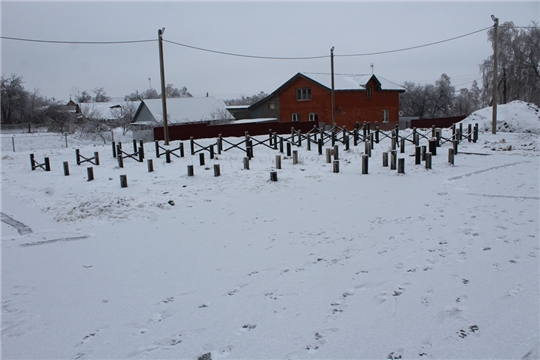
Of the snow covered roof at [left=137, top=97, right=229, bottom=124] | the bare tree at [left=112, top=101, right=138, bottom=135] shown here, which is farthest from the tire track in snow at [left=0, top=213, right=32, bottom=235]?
the bare tree at [left=112, top=101, right=138, bottom=135]

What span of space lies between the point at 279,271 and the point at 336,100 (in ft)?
128

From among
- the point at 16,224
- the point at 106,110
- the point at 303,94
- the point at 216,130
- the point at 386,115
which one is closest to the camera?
the point at 16,224

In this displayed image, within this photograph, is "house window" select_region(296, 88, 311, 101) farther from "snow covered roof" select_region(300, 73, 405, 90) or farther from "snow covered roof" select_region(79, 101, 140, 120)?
"snow covered roof" select_region(79, 101, 140, 120)

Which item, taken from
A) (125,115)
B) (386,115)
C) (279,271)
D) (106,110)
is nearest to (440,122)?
(386,115)

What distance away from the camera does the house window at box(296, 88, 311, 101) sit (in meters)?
44.0

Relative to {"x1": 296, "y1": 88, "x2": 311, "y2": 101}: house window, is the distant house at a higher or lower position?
lower

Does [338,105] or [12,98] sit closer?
[338,105]

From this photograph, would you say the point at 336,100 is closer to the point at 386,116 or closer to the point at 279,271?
the point at 386,116

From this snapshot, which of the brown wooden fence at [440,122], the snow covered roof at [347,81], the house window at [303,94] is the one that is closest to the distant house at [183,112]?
the house window at [303,94]

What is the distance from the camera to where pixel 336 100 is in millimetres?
43062

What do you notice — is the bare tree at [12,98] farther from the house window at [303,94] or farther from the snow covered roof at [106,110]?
the house window at [303,94]

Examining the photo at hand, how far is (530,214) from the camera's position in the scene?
746 cm

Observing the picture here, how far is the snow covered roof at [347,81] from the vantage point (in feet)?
142

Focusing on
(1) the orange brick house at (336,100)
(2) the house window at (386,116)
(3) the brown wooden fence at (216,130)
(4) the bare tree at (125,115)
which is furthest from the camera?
(4) the bare tree at (125,115)
